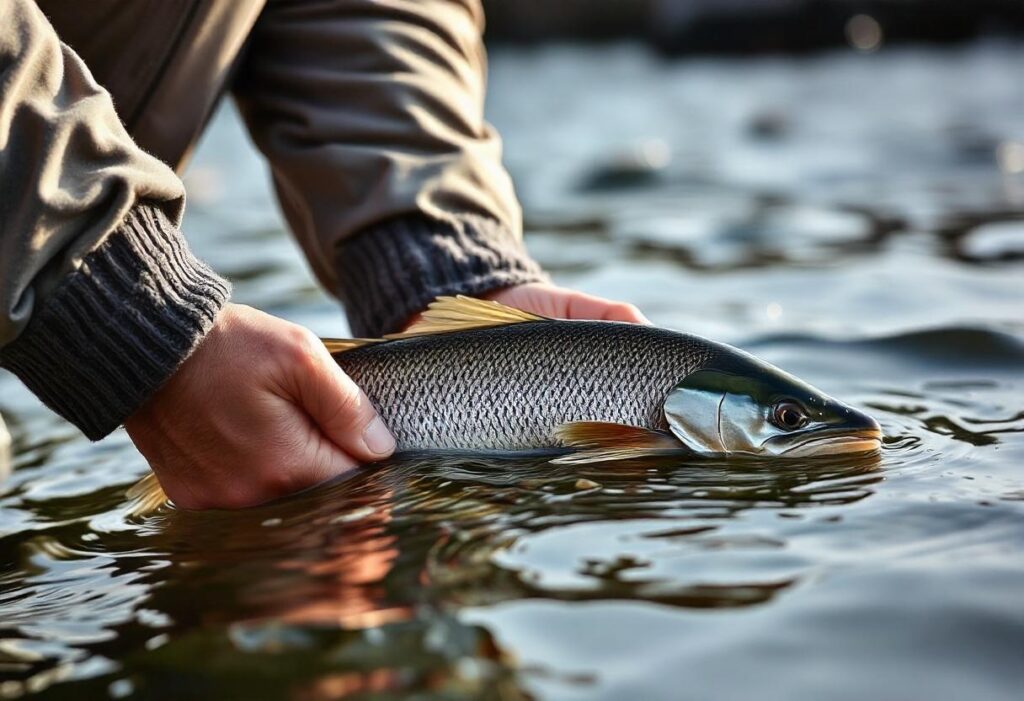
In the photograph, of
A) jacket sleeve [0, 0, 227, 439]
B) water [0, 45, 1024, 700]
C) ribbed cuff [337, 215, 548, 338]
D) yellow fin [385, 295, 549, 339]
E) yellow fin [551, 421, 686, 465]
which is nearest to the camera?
water [0, 45, 1024, 700]

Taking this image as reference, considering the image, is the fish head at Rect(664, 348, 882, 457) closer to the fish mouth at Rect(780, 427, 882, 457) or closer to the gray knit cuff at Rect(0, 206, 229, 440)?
the fish mouth at Rect(780, 427, 882, 457)

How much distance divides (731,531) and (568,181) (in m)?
10.0

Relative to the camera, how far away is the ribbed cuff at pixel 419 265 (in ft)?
13.4

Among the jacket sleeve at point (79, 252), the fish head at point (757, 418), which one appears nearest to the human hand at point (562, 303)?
the fish head at point (757, 418)

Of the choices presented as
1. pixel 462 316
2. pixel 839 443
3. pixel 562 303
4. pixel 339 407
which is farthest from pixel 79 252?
pixel 839 443

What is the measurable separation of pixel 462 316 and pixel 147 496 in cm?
99

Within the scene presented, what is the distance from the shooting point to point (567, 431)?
11.0 ft

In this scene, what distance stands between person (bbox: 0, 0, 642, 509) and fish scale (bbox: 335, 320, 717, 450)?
14cm

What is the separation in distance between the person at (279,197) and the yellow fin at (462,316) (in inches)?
13.6

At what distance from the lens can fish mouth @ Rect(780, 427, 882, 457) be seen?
328 centimetres

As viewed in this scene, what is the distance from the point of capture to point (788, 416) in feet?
10.9

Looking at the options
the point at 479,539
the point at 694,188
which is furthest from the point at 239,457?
the point at 694,188

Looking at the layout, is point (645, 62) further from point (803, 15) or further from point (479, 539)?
point (479, 539)

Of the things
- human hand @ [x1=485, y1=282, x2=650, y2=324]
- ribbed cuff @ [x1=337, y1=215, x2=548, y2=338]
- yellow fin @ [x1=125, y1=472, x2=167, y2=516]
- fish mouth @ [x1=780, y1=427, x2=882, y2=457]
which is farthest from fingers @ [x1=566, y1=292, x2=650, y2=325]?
yellow fin @ [x1=125, y1=472, x2=167, y2=516]
